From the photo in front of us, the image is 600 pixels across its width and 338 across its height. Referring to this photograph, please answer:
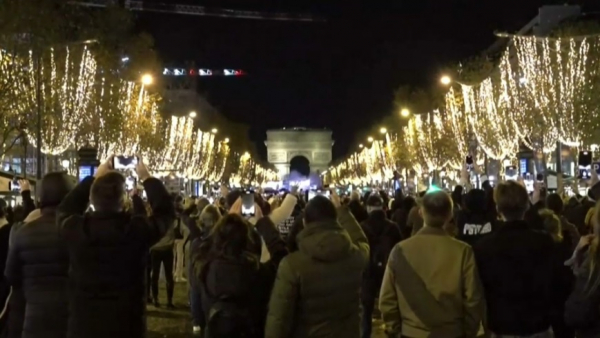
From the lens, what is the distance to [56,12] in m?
35.4

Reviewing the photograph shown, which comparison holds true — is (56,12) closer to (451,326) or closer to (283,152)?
(451,326)

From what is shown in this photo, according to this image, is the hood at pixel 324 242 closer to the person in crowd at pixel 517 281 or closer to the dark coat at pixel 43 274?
the person in crowd at pixel 517 281

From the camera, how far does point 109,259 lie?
6492 mm

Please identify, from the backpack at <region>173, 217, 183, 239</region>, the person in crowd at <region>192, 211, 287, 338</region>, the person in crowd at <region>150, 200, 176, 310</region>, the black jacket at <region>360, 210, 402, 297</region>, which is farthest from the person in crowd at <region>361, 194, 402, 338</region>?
the backpack at <region>173, 217, 183, 239</region>

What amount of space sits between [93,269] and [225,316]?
3.33ft

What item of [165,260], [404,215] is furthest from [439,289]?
[165,260]

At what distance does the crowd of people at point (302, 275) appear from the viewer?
6320 mm

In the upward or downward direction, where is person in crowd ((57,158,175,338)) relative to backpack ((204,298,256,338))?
upward

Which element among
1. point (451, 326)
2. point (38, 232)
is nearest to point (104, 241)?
point (38, 232)

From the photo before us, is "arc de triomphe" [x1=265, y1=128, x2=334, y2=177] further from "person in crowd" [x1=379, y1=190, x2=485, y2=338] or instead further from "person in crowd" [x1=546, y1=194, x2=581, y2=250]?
"person in crowd" [x1=379, y1=190, x2=485, y2=338]

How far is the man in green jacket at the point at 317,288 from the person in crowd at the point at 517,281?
2.91 feet

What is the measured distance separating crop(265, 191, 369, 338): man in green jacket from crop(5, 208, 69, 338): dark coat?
146cm

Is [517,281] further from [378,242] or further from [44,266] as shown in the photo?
[378,242]

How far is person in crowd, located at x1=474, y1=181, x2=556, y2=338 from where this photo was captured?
667cm
